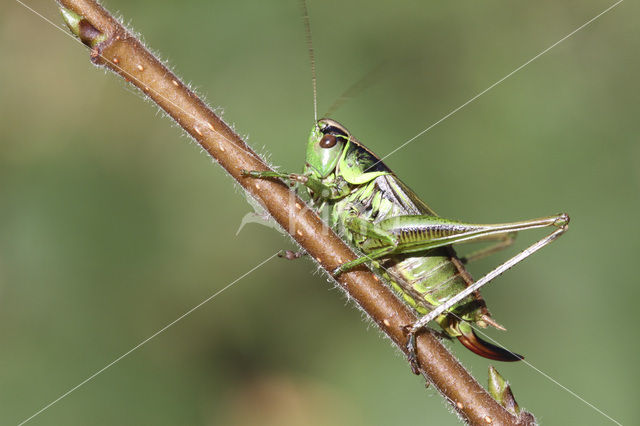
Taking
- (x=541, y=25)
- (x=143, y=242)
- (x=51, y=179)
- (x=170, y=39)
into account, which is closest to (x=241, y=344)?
(x=143, y=242)

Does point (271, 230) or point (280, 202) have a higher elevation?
point (271, 230)

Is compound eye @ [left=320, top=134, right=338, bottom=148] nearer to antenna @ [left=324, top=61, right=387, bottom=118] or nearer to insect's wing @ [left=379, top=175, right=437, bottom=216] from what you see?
antenna @ [left=324, top=61, right=387, bottom=118]

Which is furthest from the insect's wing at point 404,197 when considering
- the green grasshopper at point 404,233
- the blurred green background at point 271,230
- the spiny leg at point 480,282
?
the blurred green background at point 271,230

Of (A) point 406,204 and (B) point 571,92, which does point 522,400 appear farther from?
(B) point 571,92

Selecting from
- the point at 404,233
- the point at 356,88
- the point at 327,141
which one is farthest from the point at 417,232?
the point at 356,88

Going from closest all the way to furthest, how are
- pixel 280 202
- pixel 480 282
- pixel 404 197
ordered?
pixel 280 202 → pixel 480 282 → pixel 404 197

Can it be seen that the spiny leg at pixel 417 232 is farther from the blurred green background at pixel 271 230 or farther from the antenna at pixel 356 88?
the blurred green background at pixel 271 230

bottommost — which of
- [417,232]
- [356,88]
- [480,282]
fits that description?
[480,282]

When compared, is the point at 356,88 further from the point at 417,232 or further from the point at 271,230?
the point at 417,232
